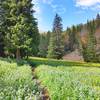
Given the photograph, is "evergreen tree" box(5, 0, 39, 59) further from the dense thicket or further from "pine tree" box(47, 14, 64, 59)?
"pine tree" box(47, 14, 64, 59)

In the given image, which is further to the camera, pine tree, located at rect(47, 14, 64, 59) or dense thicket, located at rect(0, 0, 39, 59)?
pine tree, located at rect(47, 14, 64, 59)

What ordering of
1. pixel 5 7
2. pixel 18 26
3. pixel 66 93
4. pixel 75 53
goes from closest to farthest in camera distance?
pixel 66 93 < pixel 18 26 < pixel 5 7 < pixel 75 53

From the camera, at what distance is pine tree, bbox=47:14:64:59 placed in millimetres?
91500

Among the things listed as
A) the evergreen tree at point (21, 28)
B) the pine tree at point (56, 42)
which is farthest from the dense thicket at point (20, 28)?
the pine tree at point (56, 42)

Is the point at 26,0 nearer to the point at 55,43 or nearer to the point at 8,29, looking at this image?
the point at 8,29

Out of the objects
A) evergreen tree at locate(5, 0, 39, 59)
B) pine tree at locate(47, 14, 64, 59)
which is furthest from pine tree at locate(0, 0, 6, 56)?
pine tree at locate(47, 14, 64, 59)

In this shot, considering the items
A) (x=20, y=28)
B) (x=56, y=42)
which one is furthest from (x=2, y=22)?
(x=56, y=42)

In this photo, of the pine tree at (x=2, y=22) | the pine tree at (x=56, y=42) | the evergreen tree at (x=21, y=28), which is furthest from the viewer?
the pine tree at (x=56, y=42)

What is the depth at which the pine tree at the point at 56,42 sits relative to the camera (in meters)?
91.5

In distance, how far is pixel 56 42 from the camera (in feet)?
310

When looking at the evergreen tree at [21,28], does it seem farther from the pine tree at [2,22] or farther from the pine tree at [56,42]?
the pine tree at [56,42]

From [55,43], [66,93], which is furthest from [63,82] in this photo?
[55,43]

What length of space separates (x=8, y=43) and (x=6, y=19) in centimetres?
388

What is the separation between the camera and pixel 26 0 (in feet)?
166
